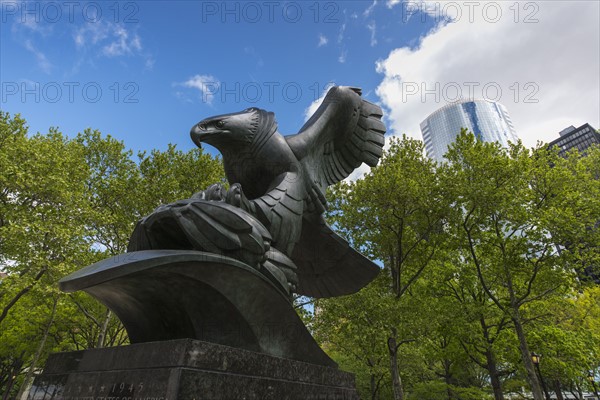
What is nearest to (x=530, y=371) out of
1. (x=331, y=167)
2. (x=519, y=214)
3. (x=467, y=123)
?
(x=519, y=214)

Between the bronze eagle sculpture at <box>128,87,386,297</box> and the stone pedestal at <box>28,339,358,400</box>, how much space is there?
98 centimetres

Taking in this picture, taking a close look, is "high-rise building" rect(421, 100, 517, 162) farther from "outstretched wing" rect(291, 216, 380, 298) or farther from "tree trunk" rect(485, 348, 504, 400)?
"outstretched wing" rect(291, 216, 380, 298)

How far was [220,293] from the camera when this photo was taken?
11.2 feet

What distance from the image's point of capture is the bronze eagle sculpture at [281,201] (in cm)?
361

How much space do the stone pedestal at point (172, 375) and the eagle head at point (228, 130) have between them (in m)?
2.72

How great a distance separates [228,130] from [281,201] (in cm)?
123

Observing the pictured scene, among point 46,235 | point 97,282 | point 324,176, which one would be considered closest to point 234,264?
point 97,282

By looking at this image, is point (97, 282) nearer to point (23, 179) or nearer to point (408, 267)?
point (23, 179)

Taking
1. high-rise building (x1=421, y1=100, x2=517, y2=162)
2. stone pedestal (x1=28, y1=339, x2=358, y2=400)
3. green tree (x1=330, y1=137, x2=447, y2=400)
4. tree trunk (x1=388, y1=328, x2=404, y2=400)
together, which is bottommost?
stone pedestal (x1=28, y1=339, x2=358, y2=400)

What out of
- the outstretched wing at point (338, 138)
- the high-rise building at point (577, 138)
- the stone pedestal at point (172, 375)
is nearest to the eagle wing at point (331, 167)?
the outstretched wing at point (338, 138)

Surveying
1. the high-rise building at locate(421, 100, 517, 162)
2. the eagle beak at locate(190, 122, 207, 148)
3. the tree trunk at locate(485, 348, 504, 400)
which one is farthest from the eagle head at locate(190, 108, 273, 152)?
the high-rise building at locate(421, 100, 517, 162)

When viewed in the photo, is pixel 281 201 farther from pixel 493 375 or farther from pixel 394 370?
pixel 493 375

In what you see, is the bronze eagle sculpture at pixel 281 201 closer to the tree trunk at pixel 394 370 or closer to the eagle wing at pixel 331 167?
the eagle wing at pixel 331 167

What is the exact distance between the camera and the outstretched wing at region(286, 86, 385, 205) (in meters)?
5.48
